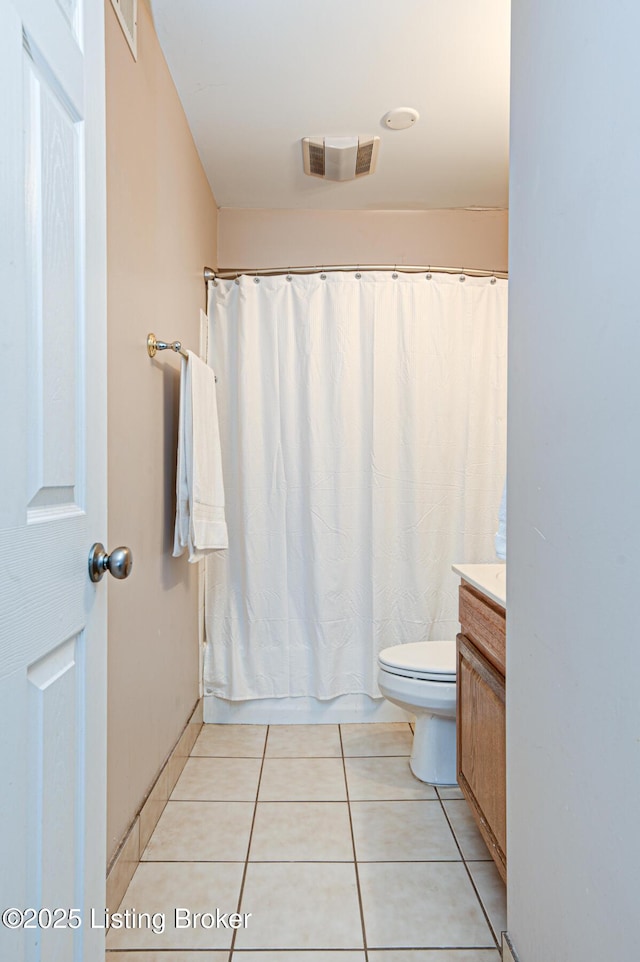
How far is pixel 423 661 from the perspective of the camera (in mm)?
2129

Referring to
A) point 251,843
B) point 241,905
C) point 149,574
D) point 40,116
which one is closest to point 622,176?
point 40,116

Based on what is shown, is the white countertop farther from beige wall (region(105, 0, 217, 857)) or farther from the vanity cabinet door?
beige wall (region(105, 0, 217, 857))

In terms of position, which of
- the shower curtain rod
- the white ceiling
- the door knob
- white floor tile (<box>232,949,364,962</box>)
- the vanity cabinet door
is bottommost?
white floor tile (<box>232,949,364,962</box>)

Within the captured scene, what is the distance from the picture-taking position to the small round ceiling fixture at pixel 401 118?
208cm

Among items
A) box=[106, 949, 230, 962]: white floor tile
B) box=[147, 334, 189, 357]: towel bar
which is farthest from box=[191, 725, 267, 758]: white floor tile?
Answer: box=[147, 334, 189, 357]: towel bar

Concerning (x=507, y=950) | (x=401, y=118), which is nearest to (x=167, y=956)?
(x=507, y=950)

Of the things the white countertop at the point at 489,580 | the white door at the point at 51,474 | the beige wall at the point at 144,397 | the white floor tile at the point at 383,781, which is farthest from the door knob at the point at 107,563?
the white floor tile at the point at 383,781

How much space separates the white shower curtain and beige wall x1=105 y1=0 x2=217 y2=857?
37 cm

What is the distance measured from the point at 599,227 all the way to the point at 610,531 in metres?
0.42

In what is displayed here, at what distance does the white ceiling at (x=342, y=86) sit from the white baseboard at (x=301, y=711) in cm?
225

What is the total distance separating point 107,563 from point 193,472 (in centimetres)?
106

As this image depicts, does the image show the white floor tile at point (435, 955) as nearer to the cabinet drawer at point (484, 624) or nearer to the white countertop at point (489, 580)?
the cabinet drawer at point (484, 624)

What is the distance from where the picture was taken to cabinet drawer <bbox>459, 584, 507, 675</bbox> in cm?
145

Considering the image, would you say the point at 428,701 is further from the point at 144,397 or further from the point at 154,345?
the point at 154,345
